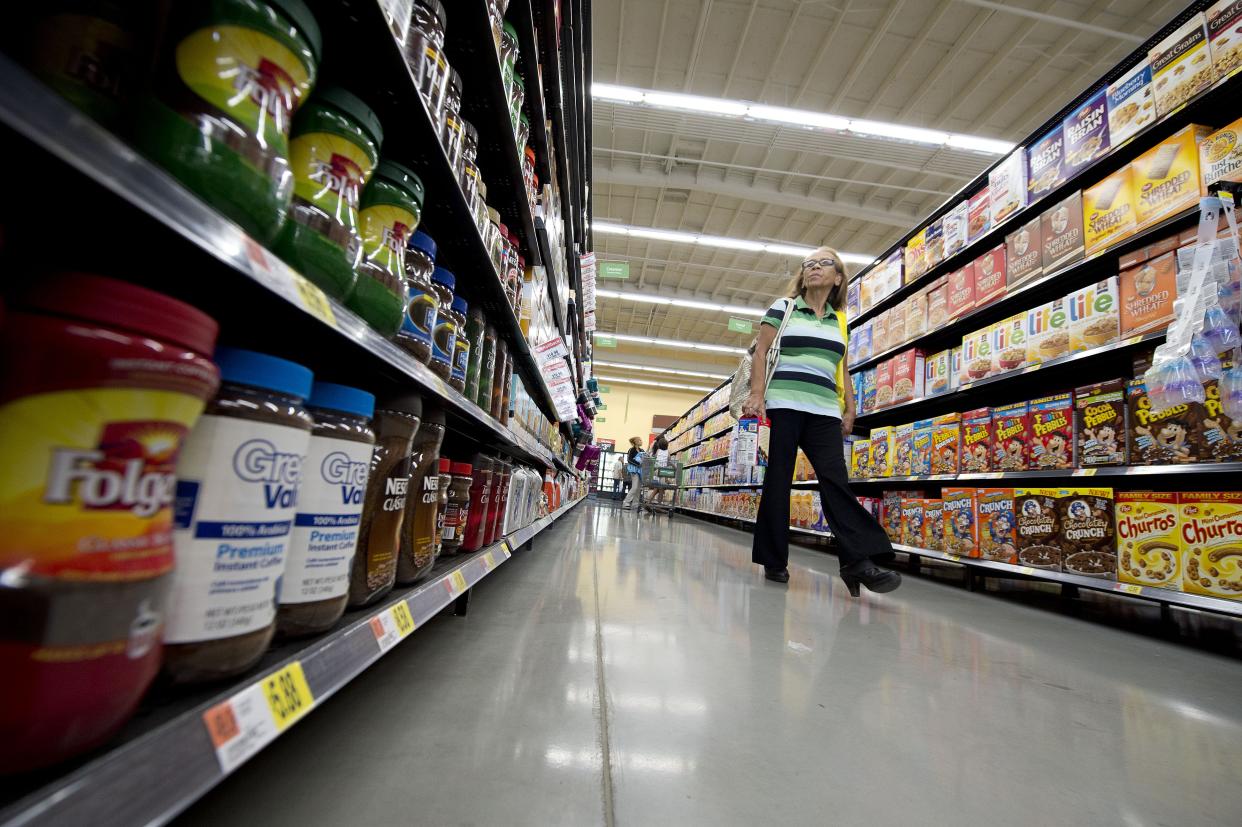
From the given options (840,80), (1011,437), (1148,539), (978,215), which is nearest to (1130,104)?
(978,215)

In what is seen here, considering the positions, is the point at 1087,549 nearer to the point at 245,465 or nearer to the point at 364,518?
the point at 364,518

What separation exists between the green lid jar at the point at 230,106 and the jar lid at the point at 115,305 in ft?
0.55

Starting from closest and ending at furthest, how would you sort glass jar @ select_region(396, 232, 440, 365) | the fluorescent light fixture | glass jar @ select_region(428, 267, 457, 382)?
glass jar @ select_region(396, 232, 440, 365)
glass jar @ select_region(428, 267, 457, 382)
the fluorescent light fixture

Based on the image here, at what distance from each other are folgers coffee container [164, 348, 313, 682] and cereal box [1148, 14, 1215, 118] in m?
2.97

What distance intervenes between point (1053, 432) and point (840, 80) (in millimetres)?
6159

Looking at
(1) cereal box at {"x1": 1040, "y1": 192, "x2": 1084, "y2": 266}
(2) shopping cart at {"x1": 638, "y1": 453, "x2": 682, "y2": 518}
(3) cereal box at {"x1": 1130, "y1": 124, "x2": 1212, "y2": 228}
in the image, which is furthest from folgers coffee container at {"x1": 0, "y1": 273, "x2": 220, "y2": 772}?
(2) shopping cart at {"x1": 638, "y1": 453, "x2": 682, "y2": 518}

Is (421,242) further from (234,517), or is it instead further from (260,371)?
(234,517)

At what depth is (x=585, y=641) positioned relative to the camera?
1304 mm

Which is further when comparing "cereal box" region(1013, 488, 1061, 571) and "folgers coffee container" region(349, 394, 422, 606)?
"cereal box" region(1013, 488, 1061, 571)

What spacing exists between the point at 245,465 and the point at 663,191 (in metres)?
9.73

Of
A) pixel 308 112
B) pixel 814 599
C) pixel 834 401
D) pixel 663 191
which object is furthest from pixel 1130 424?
pixel 663 191

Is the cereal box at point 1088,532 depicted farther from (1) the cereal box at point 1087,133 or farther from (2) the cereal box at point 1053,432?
(1) the cereal box at point 1087,133

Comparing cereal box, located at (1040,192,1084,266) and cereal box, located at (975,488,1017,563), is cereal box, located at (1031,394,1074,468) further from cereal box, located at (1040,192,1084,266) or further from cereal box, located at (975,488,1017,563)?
cereal box, located at (1040,192,1084,266)

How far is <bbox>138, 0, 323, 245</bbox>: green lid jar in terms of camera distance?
469mm
